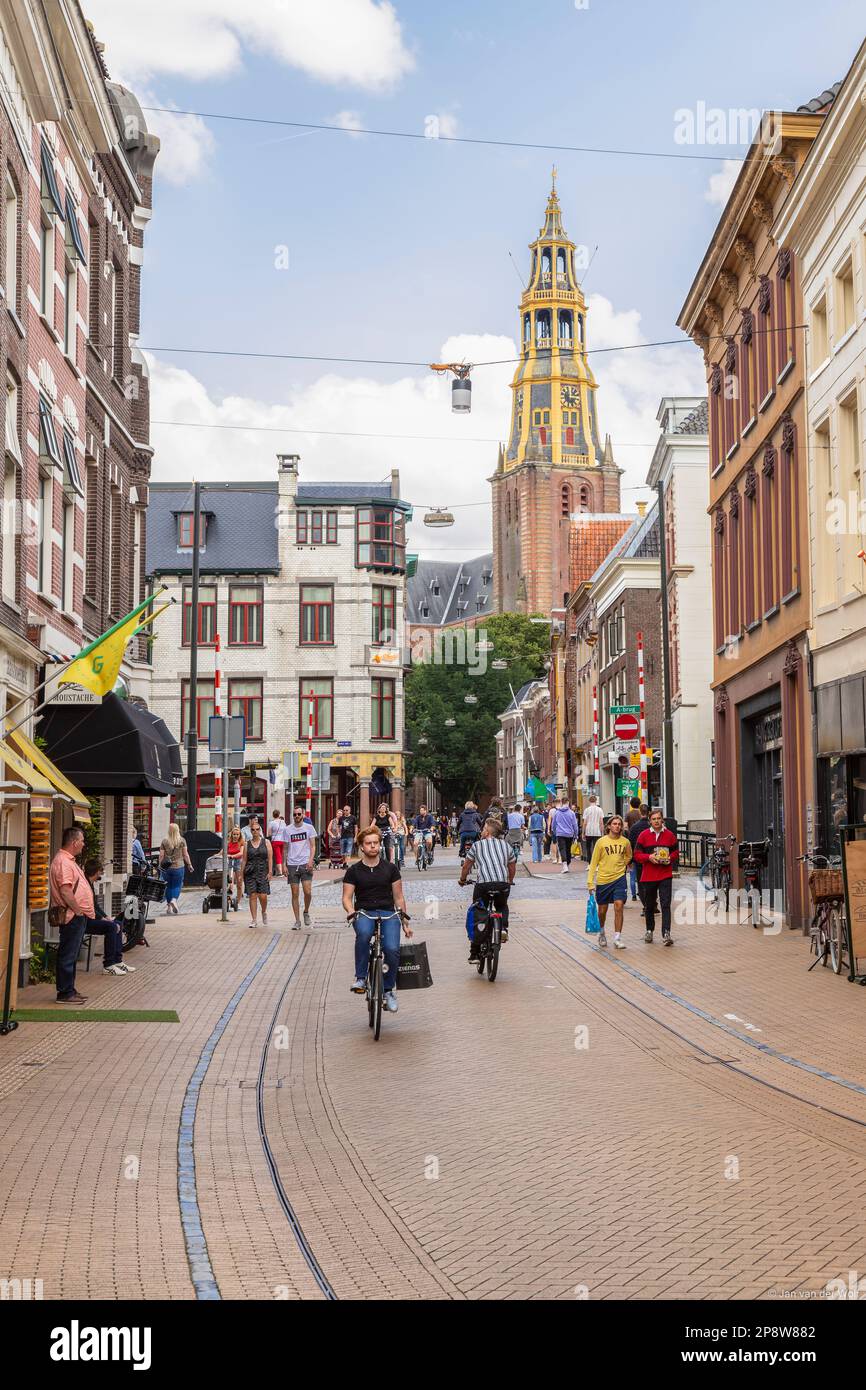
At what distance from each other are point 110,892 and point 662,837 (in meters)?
9.10

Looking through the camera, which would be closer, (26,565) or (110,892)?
(26,565)

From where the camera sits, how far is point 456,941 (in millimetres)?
22141

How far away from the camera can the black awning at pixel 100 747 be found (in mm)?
20281

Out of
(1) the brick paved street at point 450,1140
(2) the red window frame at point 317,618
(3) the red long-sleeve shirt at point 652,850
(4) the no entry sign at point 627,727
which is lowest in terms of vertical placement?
(1) the brick paved street at point 450,1140

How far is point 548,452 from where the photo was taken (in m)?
144

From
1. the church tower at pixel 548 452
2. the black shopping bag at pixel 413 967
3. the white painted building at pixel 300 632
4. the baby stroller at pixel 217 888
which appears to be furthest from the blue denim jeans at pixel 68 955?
the church tower at pixel 548 452

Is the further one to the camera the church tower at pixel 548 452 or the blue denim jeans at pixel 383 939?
the church tower at pixel 548 452

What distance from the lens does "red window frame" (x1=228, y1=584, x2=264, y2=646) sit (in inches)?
2498

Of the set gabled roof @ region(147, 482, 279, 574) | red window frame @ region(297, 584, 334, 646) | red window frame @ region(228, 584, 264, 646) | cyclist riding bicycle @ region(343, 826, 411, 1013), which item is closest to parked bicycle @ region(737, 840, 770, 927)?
cyclist riding bicycle @ region(343, 826, 411, 1013)

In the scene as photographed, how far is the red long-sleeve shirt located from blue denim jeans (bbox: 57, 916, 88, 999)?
7.53 m

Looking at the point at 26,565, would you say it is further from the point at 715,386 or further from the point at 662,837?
the point at 715,386

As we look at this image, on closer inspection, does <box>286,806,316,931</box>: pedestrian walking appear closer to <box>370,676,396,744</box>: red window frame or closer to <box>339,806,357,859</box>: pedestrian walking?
<box>339,806,357,859</box>: pedestrian walking

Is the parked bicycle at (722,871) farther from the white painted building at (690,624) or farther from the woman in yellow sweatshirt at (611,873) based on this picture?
the white painted building at (690,624)
